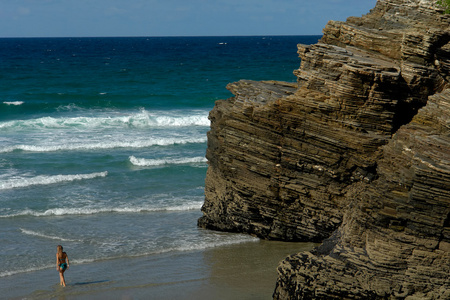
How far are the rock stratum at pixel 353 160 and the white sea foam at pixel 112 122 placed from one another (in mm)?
20350

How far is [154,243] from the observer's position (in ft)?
54.0

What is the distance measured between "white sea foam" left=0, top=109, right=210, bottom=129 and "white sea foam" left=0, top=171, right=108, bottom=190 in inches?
481

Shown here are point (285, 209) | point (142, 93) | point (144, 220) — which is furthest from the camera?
point (142, 93)

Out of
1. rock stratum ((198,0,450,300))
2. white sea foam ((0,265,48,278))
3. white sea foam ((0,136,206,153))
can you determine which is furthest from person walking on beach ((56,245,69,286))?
white sea foam ((0,136,206,153))

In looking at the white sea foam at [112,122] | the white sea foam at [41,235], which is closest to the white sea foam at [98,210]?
the white sea foam at [41,235]

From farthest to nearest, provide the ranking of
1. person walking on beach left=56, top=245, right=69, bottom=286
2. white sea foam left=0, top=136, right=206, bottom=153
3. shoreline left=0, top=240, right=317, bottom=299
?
white sea foam left=0, top=136, right=206, bottom=153 < person walking on beach left=56, top=245, right=69, bottom=286 < shoreline left=0, top=240, right=317, bottom=299

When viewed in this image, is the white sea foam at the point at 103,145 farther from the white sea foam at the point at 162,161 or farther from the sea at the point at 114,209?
the white sea foam at the point at 162,161

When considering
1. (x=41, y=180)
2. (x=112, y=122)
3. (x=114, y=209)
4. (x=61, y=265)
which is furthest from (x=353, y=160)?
(x=112, y=122)

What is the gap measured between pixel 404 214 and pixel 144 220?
10.0m

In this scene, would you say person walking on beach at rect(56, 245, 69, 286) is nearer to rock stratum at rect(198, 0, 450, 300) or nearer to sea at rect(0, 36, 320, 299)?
sea at rect(0, 36, 320, 299)

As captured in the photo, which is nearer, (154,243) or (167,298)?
(167,298)

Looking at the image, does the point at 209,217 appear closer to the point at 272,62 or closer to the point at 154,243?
the point at 154,243

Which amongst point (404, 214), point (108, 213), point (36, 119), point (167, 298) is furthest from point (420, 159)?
point (36, 119)

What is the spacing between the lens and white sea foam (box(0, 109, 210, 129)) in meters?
35.8
